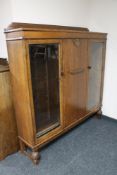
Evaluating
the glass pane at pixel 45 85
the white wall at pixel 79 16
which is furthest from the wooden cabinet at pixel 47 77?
the white wall at pixel 79 16

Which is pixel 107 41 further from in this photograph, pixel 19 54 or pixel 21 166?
pixel 21 166

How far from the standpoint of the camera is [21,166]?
1.65m

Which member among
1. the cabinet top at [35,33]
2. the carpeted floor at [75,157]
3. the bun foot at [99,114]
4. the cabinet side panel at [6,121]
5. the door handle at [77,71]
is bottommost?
the carpeted floor at [75,157]

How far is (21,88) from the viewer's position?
1.47 meters

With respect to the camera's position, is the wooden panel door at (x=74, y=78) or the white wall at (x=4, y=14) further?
the wooden panel door at (x=74, y=78)

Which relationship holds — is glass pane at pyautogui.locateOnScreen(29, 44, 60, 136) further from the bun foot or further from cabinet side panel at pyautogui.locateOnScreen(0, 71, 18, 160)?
the bun foot

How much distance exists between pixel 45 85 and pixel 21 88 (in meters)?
0.34

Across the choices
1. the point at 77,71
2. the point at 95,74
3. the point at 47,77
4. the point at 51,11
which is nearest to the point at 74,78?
the point at 77,71

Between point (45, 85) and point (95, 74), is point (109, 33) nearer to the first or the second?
point (95, 74)

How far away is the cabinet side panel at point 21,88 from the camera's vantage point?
1360 mm

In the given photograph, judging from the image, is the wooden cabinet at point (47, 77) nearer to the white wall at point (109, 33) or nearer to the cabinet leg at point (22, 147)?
the cabinet leg at point (22, 147)

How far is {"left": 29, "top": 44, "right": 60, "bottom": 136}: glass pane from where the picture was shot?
1569 millimetres

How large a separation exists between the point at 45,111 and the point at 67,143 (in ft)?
1.69

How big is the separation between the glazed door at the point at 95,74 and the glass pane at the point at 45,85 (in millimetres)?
597
